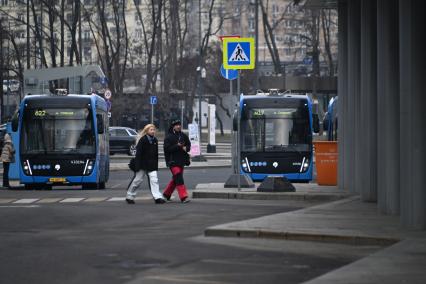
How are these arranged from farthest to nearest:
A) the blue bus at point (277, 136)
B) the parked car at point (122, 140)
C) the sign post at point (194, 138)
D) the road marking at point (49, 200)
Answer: the parked car at point (122, 140) → the sign post at point (194, 138) → the blue bus at point (277, 136) → the road marking at point (49, 200)

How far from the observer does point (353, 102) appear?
81.5 ft

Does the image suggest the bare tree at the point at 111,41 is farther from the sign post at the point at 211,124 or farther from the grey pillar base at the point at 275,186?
the grey pillar base at the point at 275,186

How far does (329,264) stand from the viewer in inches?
499

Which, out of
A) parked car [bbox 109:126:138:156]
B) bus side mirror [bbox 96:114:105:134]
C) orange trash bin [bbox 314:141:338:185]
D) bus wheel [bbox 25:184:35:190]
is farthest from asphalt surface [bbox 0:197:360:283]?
parked car [bbox 109:126:138:156]

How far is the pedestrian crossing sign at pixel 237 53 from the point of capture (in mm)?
23906

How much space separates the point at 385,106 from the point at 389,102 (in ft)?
2.11

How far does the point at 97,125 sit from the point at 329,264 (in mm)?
18887

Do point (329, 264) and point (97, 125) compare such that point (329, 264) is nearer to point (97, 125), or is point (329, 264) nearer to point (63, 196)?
point (63, 196)

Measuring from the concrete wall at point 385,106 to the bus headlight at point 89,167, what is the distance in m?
7.25

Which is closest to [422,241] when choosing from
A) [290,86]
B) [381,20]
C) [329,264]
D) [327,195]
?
[329,264]

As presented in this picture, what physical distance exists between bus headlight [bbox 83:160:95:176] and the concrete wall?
7.25 meters

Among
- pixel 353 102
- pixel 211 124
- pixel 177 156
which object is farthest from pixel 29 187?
pixel 211 124

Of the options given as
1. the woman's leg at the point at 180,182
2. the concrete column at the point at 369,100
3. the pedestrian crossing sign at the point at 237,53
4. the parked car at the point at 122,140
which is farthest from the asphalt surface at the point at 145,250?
the parked car at the point at 122,140

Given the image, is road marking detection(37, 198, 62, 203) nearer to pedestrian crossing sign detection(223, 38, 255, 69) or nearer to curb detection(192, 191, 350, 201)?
curb detection(192, 191, 350, 201)
